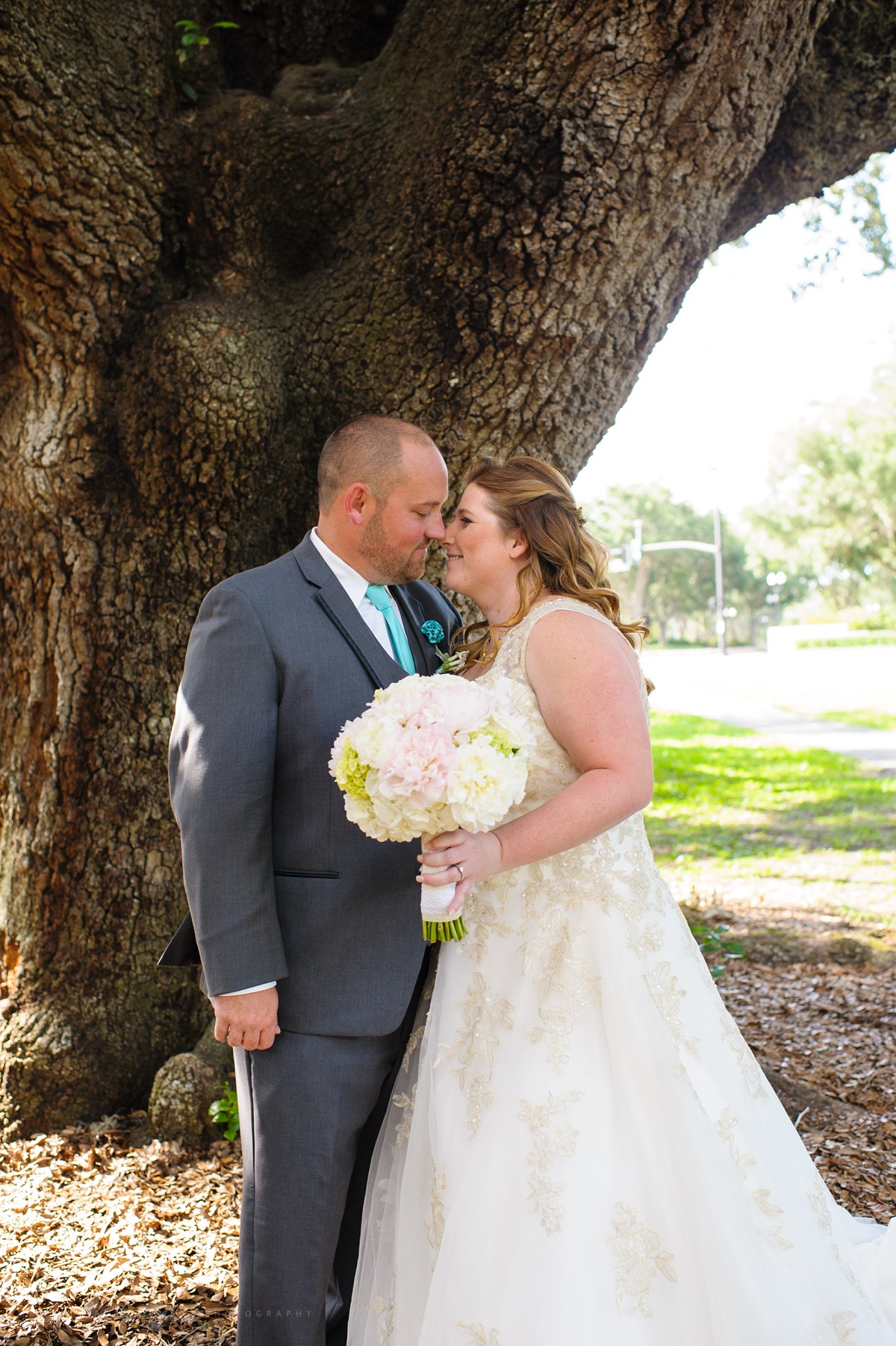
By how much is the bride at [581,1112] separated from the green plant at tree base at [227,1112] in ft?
4.80

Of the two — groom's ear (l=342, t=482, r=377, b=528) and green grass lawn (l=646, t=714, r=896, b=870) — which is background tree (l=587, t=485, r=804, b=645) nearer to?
green grass lawn (l=646, t=714, r=896, b=870)

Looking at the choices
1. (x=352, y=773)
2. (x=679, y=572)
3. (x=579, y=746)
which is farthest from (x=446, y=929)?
(x=679, y=572)

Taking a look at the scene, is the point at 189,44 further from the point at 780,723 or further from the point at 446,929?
the point at 780,723

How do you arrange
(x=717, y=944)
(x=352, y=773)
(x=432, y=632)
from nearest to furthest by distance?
1. (x=352, y=773)
2. (x=432, y=632)
3. (x=717, y=944)

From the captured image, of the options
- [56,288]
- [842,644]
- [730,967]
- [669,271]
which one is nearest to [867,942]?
[730,967]

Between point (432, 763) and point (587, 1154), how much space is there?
3.37ft

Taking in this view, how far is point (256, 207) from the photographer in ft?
14.0

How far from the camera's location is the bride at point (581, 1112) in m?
2.38

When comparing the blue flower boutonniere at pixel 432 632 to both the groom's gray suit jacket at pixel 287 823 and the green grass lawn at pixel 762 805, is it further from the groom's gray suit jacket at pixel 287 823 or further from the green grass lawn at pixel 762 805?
the green grass lawn at pixel 762 805

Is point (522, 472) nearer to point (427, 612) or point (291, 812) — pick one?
point (427, 612)

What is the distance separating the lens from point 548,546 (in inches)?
119

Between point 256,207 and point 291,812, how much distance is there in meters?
2.72

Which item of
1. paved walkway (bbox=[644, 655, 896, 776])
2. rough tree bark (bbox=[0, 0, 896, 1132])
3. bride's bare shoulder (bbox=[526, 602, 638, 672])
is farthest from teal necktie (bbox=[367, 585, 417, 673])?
paved walkway (bbox=[644, 655, 896, 776])

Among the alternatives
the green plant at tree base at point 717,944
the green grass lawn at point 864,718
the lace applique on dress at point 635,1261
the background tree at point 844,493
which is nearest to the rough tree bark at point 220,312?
the lace applique on dress at point 635,1261
